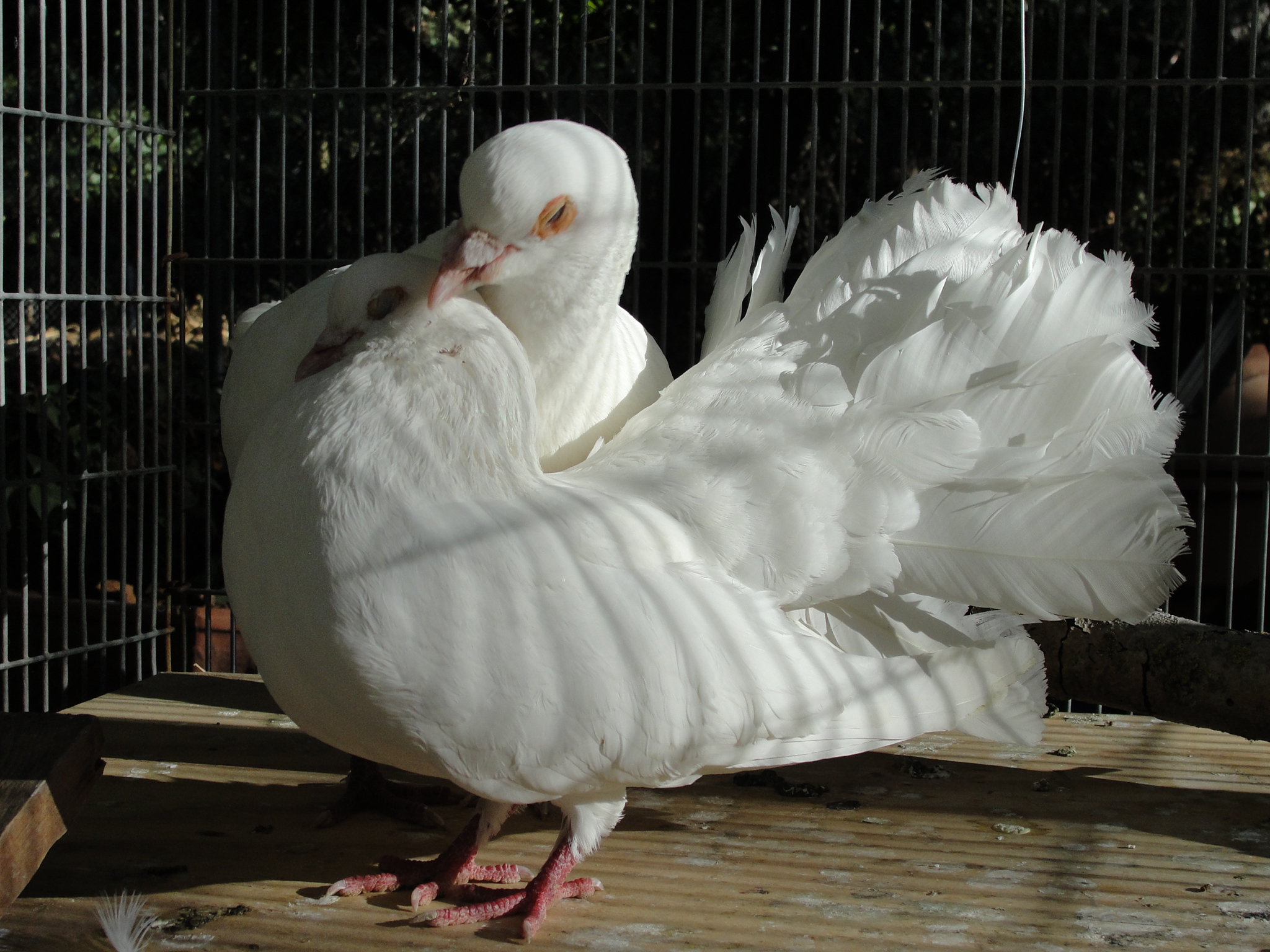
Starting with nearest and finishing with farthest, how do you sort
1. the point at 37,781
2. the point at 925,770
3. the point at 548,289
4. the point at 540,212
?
1. the point at 37,781
2. the point at 540,212
3. the point at 548,289
4. the point at 925,770

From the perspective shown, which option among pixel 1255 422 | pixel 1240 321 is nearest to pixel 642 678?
pixel 1240 321

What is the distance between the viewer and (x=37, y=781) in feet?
5.93

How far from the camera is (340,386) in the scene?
1880 mm

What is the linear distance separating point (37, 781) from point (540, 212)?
126 cm

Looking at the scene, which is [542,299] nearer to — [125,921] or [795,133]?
[125,921]

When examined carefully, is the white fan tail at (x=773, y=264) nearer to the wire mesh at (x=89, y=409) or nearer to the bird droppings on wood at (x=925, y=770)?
the bird droppings on wood at (x=925, y=770)

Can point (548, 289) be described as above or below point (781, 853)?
above

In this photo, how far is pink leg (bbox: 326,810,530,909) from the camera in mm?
2033

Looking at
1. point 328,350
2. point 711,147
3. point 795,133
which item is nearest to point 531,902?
point 328,350

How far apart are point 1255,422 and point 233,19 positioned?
471 cm

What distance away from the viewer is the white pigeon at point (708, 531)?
1725mm

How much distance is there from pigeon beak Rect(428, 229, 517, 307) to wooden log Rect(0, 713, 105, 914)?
3.23 feet

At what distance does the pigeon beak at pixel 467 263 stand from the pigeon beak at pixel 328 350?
19 cm

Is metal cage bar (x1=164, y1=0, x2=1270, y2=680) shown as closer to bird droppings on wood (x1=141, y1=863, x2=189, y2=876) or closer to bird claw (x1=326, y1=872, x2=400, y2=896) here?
bird droppings on wood (x1=141, y1=863, x2=189, y2=876)
